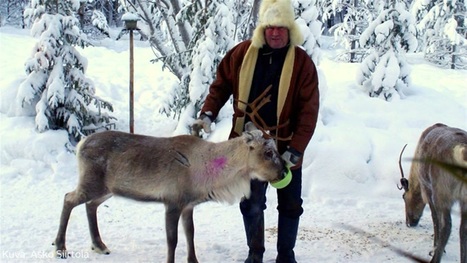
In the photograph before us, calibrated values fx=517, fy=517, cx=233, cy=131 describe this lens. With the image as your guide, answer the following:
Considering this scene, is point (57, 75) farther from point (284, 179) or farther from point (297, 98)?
point (284, 179)

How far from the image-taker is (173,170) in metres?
4.17

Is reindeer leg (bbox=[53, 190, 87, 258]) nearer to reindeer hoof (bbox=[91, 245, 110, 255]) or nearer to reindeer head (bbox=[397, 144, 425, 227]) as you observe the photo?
reindeer hoof (bbox=[91, 245, 110, 255])

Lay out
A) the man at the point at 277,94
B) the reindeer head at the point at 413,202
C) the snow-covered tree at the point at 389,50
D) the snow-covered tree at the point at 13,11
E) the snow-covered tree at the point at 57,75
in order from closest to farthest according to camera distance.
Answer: the man at the point at 277,94 < the reindeer head at the point at 413,202 < the snow-covered tree at the point at 57,75 < the snow-covered tree at the point at 389,50 < the snow-covered tree at the point at 13,11

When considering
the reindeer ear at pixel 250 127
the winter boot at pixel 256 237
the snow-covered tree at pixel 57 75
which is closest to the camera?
the reindeer ear at pixel 250 127

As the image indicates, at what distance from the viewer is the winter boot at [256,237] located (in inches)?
171

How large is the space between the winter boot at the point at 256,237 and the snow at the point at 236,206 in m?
0.35

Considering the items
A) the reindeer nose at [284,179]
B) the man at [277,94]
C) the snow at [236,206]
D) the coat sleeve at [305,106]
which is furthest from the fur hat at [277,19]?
the snow at [236,206]

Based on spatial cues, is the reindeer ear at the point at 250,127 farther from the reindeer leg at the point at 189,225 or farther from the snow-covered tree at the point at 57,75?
the snow-covered tree at the point at 57,75

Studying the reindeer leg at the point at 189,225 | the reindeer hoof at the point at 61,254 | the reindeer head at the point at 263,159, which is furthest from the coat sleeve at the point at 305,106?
the reindeer hoof at the point at 61,254

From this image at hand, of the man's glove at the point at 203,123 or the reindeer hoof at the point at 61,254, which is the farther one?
the reindeer hoof at the point at 61,254

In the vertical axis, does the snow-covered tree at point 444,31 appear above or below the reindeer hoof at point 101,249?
above

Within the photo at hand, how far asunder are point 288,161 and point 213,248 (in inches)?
55.0

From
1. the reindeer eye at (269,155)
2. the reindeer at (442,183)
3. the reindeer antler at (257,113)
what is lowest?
the reindeer at (442,183)

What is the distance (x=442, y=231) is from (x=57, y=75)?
6.01m
